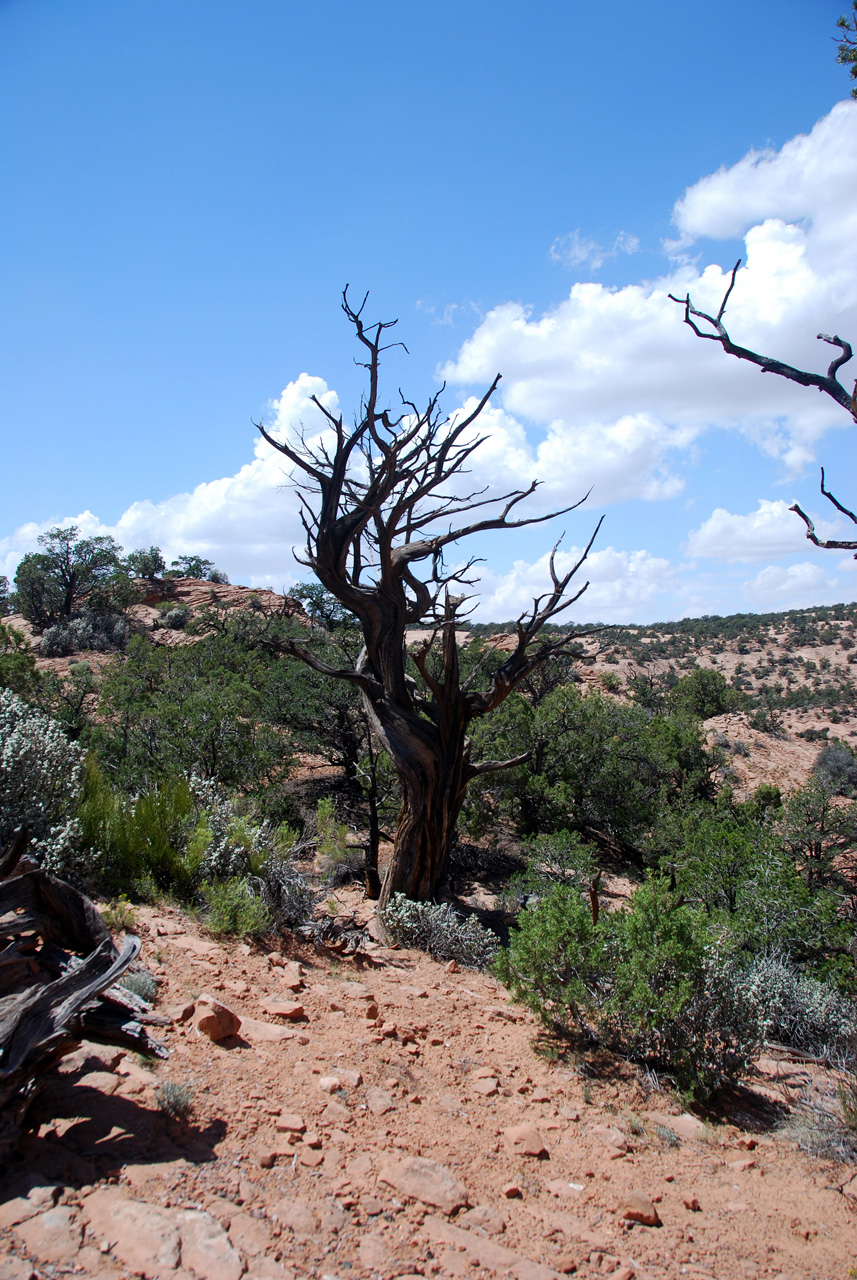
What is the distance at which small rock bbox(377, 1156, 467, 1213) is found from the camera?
296 cm

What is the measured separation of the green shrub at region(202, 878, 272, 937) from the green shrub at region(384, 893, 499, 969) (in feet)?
5.77

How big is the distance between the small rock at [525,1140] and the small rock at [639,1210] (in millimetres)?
465

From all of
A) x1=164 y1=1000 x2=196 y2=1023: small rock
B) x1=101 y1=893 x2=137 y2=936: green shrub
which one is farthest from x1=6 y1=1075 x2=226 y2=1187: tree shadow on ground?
x1=101 y1=893 x2=137 y2=936: green shrub

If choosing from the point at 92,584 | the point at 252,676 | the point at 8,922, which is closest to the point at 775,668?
the point at 252,676

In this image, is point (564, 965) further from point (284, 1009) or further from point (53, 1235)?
point (53, 1235)

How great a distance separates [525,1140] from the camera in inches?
141

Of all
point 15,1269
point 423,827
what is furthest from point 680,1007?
point 423,827

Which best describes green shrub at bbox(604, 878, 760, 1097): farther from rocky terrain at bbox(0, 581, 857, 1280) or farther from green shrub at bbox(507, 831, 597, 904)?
green shrub at bbox(507, 831, 597, 904)

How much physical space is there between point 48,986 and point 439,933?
4.75m

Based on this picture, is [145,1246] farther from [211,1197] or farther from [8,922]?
[8,922]

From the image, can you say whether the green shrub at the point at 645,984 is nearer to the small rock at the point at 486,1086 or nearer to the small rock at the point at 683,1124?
the small rock at the point at 683,1124

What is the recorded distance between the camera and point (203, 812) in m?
6.72

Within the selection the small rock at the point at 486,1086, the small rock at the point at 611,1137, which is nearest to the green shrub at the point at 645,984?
the small rock at the point at 611,1137

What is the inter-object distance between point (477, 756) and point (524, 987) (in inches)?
267
